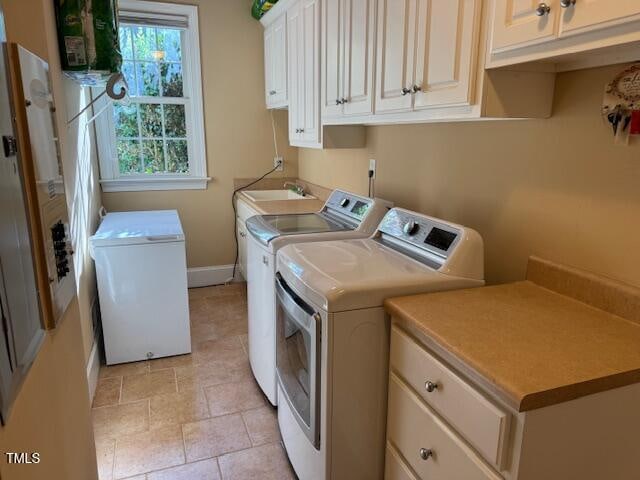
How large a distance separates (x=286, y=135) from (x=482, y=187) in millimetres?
2604

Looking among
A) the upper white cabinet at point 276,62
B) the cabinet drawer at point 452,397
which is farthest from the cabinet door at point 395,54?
the upper white cabinet at point 276,62

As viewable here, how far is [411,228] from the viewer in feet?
6.07

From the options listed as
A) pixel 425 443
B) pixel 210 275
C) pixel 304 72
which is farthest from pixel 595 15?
pixel 210 275

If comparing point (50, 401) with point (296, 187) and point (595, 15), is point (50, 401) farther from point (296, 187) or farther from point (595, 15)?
point (296, 187)

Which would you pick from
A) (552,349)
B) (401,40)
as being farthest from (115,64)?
(552,349)

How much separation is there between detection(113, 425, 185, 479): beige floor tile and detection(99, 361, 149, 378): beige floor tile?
641 millimetres

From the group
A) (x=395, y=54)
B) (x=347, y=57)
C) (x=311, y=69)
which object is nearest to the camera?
Answer: (x=395, y=54)

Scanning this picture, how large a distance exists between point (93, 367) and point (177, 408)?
1.95 ft

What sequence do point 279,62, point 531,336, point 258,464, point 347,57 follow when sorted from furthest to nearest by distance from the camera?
point 279,62
point 347,57
point 258,464
point 531,336

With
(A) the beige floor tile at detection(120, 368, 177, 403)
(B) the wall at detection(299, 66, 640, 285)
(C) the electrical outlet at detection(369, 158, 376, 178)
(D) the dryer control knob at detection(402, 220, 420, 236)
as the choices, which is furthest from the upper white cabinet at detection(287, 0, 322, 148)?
(A) the beige floor tile at detection(120, 368, 177, 403)

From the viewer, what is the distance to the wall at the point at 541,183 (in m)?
1.32

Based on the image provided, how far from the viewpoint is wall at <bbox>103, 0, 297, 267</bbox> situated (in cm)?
375

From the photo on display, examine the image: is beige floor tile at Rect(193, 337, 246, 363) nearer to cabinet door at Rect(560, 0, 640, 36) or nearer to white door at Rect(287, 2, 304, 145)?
white door at Rect(287, 2, 304, 145)

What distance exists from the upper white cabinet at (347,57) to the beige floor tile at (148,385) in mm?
1765
